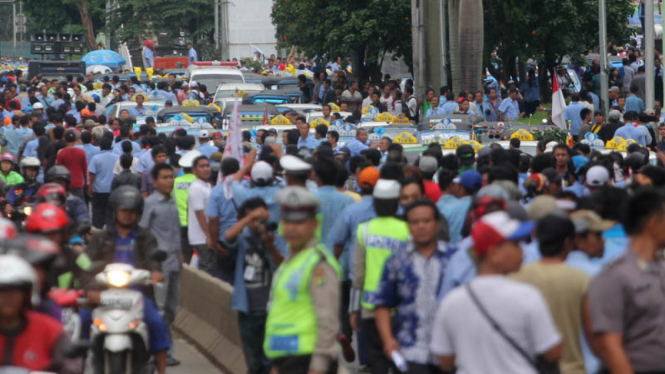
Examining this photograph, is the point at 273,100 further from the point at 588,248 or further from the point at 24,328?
the point at 24,328

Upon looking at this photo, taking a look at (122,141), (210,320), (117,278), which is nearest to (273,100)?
(122,141)

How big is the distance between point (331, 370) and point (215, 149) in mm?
9802

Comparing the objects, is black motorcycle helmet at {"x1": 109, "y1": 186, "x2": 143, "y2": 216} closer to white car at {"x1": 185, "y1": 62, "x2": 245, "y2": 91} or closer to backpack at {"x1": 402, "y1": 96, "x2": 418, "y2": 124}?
backpack at {"x1": 402, "y1": 96, "x2": 418, "y2": 124}

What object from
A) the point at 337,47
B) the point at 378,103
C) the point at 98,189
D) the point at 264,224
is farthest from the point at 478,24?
the point at 264,224

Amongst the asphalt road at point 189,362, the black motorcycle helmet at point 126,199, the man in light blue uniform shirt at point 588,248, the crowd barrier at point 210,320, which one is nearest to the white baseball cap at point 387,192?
the man in light blue uniform shirt at point 588,248

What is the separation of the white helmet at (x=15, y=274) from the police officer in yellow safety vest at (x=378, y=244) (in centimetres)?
302

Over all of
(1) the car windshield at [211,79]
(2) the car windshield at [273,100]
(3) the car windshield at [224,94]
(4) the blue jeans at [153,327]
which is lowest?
(4) the blue jeans at [153,327]

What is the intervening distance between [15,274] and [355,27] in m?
35.7

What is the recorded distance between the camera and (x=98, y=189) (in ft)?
56.7

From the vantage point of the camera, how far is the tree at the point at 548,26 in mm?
36844

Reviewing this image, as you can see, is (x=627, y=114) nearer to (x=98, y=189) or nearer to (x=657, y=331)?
(x=98, y=189)

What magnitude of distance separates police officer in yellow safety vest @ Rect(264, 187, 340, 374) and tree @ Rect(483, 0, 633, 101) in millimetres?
30568

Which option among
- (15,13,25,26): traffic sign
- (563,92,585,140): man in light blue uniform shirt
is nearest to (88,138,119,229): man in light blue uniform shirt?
(563,92,585,140): man in light blue uniform shirt

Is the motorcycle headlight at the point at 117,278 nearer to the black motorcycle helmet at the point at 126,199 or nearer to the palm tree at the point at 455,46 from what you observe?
the black motorcycle helmet at the point at 126,199
